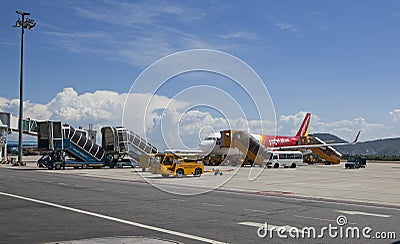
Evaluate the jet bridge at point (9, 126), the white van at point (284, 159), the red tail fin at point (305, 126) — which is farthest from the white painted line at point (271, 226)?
the red tail fin at point (305, 126)

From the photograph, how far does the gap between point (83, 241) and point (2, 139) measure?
74658 mm

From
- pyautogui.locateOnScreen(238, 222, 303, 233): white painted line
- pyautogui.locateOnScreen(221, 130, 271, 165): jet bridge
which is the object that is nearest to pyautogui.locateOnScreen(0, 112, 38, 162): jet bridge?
pyautogui.locateOnScreen(221, 130, 271, 165): jet bridge

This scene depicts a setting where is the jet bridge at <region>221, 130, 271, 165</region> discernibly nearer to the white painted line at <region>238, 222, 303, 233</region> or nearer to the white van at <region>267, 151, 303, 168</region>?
the white van at <region>267, 151, 303, 168</region>

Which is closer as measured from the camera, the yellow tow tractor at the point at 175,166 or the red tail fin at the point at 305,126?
the yellow tow tractor at the point at 175,166

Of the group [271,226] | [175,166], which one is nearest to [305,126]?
[175,166]

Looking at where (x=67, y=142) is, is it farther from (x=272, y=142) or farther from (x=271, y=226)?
(x=271, y=226)

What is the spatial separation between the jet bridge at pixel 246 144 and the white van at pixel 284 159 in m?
0.82

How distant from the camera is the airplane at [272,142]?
63188 mm

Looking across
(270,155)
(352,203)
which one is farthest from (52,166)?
(352,203)

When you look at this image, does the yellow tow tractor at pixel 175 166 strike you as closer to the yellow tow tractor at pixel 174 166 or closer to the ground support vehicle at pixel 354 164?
the yellow tow tractor at pixel 174 166

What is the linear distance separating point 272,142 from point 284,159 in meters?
12.2

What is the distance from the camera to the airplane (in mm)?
63188

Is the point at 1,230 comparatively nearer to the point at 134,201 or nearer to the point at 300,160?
the point at 134,201

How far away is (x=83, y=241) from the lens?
11.3 meters
